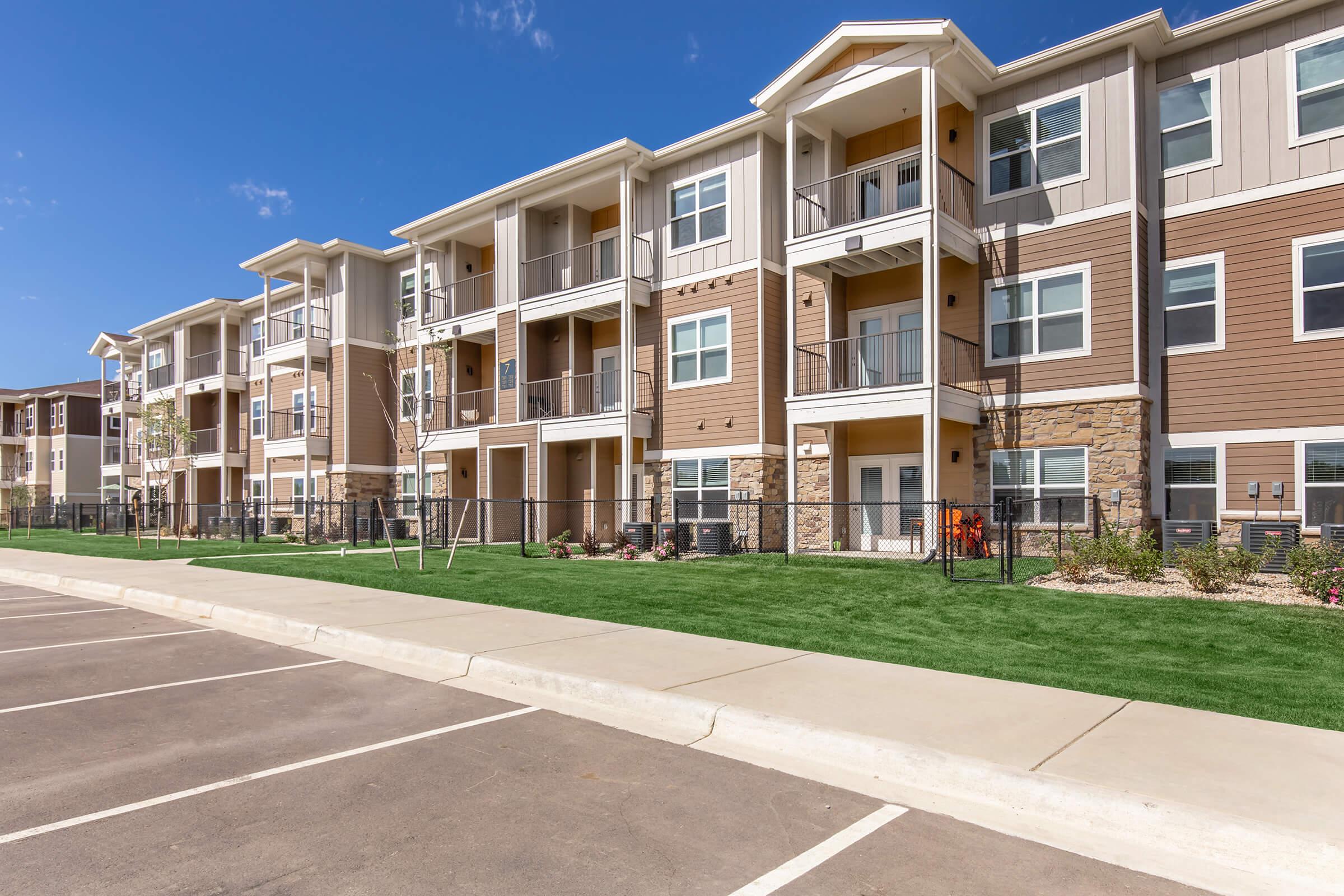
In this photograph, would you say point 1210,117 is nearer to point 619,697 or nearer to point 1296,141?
point 1296,141

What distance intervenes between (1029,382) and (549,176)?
13486 millimetres

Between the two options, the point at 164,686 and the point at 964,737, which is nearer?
the point at 964,737

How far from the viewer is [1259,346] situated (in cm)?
1474

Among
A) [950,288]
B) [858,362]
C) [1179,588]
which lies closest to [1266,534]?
[1179,588]

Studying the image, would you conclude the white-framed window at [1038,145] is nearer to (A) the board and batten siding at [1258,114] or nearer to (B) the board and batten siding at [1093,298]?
(B) the board and batten siding at [1093,298]

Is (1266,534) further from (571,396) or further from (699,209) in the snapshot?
(571,396)

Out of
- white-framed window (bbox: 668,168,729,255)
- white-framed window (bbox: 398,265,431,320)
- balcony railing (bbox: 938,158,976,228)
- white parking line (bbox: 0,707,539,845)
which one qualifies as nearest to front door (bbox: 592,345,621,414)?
white-framed window (bbox: 668,168,729,255)

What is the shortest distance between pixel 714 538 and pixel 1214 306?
10.4 meters

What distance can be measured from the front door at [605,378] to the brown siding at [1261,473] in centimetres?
1420

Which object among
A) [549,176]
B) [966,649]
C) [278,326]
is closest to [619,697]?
[966,649]

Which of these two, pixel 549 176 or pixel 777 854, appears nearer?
pixel 777 854

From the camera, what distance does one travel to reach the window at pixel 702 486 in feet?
67.0

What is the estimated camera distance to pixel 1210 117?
1534cm

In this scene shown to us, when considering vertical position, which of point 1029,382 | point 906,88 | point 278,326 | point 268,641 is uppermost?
point 906,88
